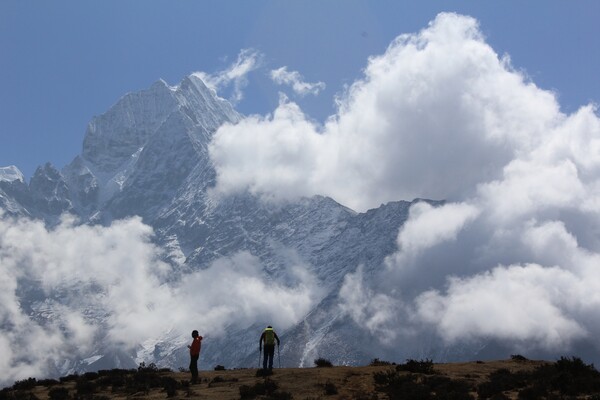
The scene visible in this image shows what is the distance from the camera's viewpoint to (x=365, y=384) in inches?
1342

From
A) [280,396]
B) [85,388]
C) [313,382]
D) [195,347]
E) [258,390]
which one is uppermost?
[195,347]

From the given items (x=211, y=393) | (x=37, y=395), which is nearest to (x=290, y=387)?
(x=211, y=393)

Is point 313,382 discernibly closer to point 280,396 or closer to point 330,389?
point 330,389

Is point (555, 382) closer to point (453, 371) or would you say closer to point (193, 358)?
point (453, 371)

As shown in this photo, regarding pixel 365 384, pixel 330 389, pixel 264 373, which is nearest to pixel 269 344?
pixel 264 373

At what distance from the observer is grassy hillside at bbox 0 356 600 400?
97.1 ft

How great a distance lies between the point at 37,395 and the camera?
38.0m

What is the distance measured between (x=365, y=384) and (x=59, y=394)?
1590cm

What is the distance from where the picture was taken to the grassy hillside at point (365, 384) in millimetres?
29609

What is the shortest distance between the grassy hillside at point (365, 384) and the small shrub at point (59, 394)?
52mm

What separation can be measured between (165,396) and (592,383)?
19.6m

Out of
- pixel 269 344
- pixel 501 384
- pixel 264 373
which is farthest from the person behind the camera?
pixel 269 344

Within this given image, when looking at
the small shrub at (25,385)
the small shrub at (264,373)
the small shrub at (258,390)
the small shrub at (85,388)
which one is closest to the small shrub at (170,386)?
the small shrub at (258,390)

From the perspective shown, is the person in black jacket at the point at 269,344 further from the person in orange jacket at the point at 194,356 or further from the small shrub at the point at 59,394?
the small shrub at the point at 59,394
